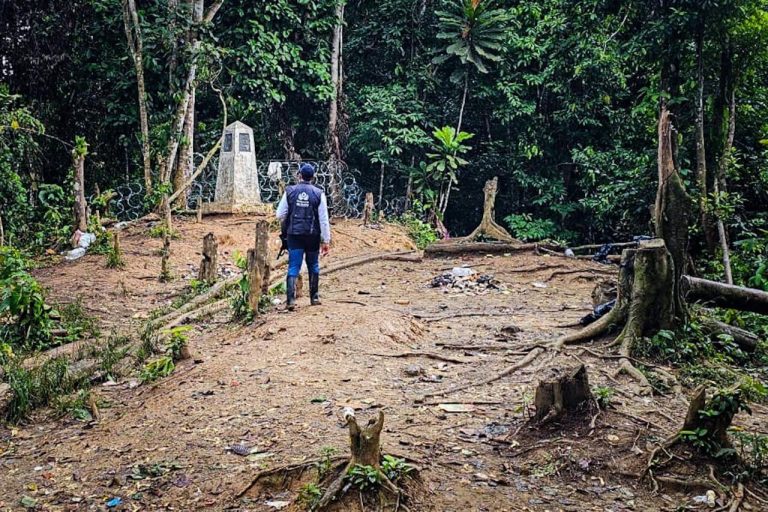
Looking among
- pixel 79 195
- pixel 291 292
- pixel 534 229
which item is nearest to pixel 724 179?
pixel 291 292

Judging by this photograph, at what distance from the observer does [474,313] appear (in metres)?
8.83

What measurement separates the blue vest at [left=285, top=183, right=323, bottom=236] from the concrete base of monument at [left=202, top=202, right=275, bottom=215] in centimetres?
789

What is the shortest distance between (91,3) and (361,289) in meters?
10.6

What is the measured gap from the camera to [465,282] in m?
11.2

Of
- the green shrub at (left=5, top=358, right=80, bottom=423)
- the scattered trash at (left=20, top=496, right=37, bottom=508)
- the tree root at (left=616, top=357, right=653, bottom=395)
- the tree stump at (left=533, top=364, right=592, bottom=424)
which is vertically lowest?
the scattered trash at (left=20, top=496, right=37, bottom=508)

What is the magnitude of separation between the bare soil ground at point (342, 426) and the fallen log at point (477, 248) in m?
5.45

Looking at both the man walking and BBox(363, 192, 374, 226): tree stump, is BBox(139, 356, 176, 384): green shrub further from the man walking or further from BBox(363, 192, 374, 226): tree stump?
BBox(363, 192, 374, 226): tree stump

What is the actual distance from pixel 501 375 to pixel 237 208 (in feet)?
36.4

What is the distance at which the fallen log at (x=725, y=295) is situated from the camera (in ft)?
20.1

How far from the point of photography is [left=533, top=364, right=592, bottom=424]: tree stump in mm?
4379

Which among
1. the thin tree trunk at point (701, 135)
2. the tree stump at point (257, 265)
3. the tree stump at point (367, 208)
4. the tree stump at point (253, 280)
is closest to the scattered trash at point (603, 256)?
the thin tree trunk at point (701, 135)

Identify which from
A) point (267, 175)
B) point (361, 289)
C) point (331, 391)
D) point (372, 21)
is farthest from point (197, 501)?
point (372, 21)

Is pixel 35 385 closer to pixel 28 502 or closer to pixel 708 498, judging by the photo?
pixel 28 502

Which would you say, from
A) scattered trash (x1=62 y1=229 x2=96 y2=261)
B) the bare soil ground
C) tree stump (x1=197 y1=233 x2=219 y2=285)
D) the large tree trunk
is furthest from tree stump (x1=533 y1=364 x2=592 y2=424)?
scattered trash (x1=62 y1=229 x2=96 y2=261)
